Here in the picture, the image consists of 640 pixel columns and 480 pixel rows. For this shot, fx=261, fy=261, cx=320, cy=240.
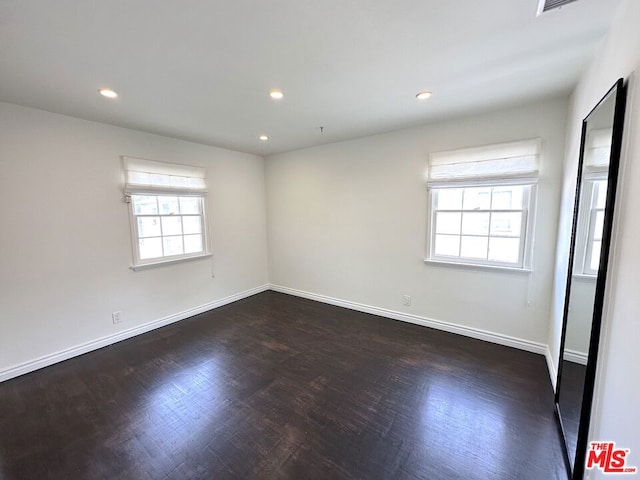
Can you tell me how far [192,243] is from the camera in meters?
Result: 3.90

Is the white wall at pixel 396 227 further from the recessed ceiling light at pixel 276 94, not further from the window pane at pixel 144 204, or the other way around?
the window pane at pixel 144 204

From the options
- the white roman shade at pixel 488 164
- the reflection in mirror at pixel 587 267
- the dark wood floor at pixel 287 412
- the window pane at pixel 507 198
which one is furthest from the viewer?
the window pane at pixel 507 198

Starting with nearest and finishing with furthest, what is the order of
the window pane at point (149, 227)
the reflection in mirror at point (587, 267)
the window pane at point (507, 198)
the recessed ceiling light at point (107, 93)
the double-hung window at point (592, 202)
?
1. the reflection in mirror at point (587, 267)
2. the double-hung window at point (592, 202)
3. the recessed ceiling light at point (107, 93)
4. the window pane at point (507, 198)
5. the window pane at point (149, 227)

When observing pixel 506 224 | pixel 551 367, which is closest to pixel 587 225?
pixel 506 224

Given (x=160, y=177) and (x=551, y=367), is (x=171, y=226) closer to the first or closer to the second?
(x=160, y=177)

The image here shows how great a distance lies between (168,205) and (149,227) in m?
0.39

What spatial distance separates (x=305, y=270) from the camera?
4.57 metres

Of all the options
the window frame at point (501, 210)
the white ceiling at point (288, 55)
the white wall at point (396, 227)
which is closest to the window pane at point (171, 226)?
the white ceiling at point (288, 55)

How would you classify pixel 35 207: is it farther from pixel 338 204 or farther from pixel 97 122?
pixel 338 204

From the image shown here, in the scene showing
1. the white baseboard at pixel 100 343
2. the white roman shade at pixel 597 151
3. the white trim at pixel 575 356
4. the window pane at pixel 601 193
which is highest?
the white roman shade at pixel 597 151

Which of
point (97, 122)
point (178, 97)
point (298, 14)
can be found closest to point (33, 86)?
point (97, 122)

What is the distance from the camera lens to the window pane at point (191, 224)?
3788mm

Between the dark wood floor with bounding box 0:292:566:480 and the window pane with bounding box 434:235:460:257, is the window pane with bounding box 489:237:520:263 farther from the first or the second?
the dark wood floor with bounding box 0:292:566:480

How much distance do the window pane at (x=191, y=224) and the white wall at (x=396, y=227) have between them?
1.35 meters
